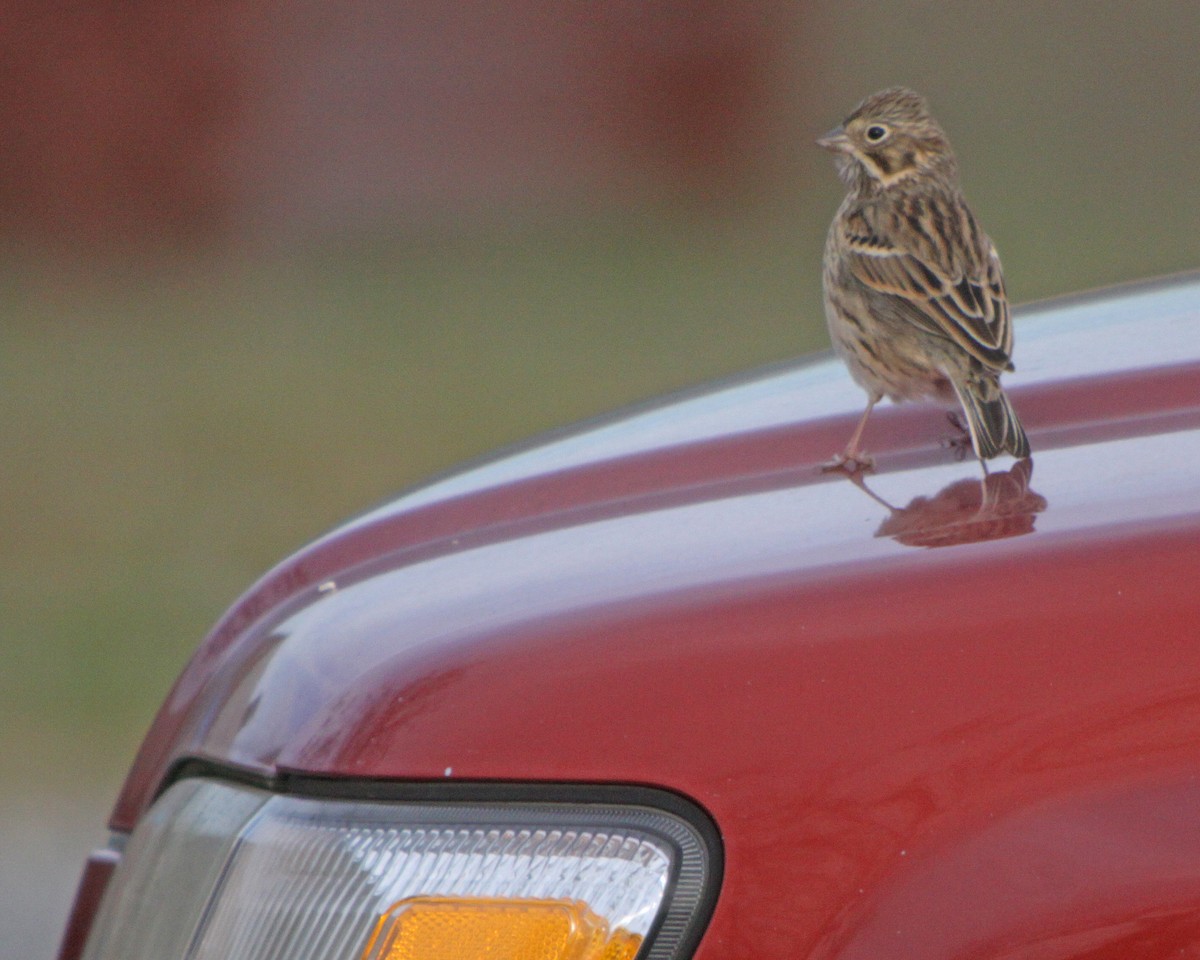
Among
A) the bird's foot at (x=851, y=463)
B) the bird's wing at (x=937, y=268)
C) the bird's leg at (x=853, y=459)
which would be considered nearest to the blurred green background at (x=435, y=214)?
the bird's wing at (x=937, y=268)

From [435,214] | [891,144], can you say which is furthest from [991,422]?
[435,214]

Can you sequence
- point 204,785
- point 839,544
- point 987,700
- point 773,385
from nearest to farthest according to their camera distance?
→ point 987,700, point 839,544, point 204,785, point 773,385

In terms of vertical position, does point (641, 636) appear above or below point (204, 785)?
above

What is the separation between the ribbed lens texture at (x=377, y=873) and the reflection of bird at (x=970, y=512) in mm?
471

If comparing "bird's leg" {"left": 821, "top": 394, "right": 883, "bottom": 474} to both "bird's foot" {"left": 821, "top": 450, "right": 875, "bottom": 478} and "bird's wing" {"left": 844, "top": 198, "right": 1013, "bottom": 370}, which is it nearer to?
"bird's foot" {"left": 821, "top": 450, "right": 875, "bottom": 478}

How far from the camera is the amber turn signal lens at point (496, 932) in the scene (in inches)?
64.0

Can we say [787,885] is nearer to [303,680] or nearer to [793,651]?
[793,651]

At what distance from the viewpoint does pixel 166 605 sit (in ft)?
26.5

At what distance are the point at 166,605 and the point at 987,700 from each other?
694cm

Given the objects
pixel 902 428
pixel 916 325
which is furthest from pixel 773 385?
pixel 902 428

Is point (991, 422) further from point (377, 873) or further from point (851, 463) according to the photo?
point (377, 873)

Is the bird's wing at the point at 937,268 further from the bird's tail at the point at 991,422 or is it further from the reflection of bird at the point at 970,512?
the reflection of bird at the point at 970,512

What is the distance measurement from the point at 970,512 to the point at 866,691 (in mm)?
402

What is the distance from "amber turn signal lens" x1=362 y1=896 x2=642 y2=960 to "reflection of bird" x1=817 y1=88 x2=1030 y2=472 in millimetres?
918
